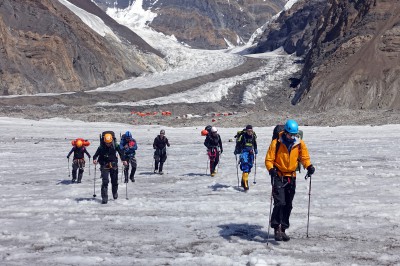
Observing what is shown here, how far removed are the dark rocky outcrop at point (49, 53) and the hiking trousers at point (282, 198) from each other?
69.2 metres

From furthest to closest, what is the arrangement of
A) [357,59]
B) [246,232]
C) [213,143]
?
[357,59]
[213,143]
[246,232]

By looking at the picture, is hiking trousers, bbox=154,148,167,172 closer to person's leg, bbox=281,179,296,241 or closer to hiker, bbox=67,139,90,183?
hiker, bbox=67,139,90,183

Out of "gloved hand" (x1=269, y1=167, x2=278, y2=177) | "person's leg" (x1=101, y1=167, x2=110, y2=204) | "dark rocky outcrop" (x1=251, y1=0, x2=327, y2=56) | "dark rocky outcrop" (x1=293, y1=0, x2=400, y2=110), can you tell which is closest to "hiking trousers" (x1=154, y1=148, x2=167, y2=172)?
"person's leg" (x1=101, y1=167, x2=110, y2=204)

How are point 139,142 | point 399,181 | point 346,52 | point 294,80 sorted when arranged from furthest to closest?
point 294,80 → point 346,52 → point 139,142 → point 399,181

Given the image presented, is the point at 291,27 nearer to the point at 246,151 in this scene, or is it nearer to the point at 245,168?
the point at 246,151

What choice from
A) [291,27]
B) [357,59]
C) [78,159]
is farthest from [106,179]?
[291,27]

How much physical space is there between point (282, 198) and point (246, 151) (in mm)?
5470

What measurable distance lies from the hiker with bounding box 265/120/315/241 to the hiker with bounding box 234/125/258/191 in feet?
17.1

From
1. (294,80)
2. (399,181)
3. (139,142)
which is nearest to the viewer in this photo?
(399,181)

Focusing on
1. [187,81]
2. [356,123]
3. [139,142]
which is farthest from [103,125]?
[187,81]

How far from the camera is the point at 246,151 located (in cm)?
1445

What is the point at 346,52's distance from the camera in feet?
204

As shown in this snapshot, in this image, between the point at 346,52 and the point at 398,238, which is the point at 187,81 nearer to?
the point at 346,52

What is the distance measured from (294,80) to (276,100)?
46.8ft
